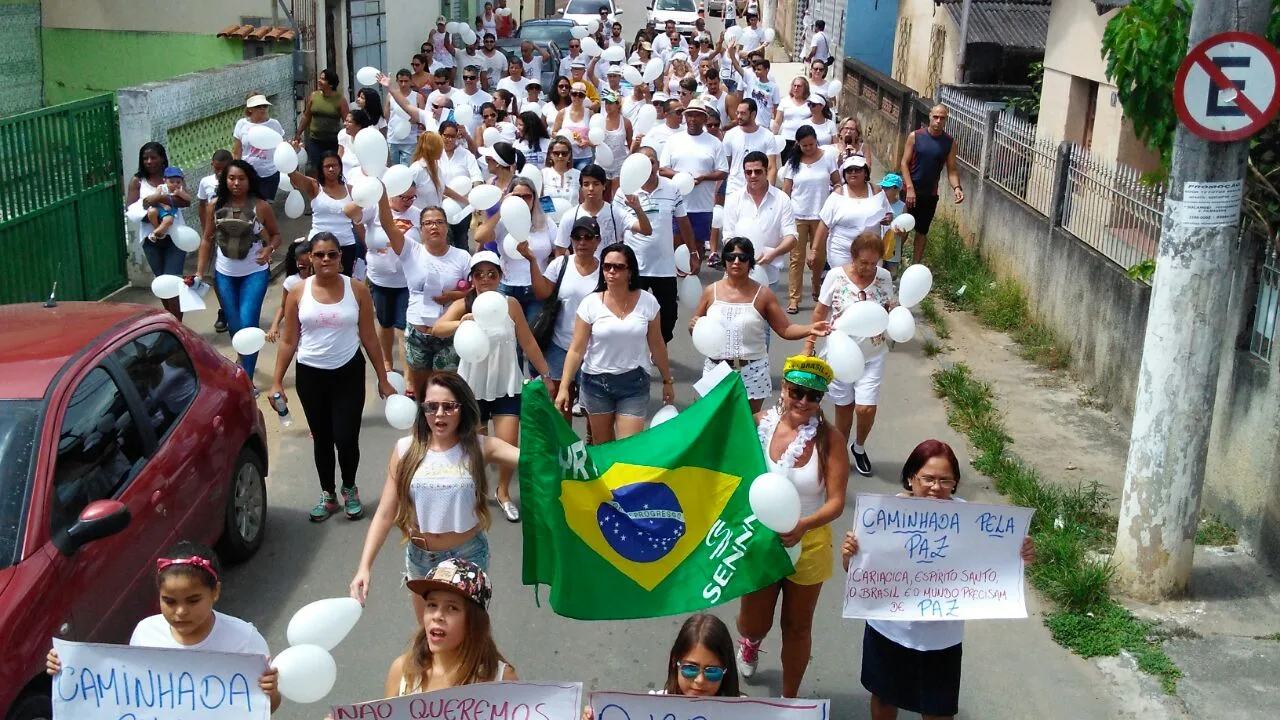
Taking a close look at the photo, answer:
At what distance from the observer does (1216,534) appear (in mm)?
7656

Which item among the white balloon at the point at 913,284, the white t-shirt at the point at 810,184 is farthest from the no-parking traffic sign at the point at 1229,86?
the white t-shirt at the point at 810,184

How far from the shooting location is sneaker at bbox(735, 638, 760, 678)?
19.6 ft

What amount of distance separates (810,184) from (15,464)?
27.9ft

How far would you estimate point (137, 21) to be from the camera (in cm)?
1823

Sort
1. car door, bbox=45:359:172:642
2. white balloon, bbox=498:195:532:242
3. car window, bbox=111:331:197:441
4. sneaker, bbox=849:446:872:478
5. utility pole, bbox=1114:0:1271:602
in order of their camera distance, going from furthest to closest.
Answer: sneaker, bbox=849:446:872:478, white balloon, bbox=498:195:532:242, utility pole, bbox=1114:0:1271:602, car window, bbox=111:331:197:441, car door, bbox=45:359:172:642

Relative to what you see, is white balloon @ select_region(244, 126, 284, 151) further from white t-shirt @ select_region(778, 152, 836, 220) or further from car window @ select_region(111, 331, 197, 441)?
car window @ select_region(111, 331, 197, 441)

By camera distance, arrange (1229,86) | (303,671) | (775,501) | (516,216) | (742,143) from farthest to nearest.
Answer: (742,143) → (516,216) → (1229,86) → (775,501) → (303,671)

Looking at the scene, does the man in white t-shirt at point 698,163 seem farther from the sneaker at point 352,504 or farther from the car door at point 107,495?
the car door at point 107,495

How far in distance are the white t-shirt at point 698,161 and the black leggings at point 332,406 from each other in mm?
5562

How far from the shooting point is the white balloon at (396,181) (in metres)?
9.65

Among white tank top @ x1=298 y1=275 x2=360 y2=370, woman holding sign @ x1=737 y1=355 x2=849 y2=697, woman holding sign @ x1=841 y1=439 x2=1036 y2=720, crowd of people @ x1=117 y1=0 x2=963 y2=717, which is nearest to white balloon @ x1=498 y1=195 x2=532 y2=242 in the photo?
crowd of people @ x1=117 y1=0 x2=963 y2=717

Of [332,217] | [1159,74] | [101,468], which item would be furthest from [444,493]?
[1159,74]

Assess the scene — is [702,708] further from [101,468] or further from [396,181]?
[396,181]

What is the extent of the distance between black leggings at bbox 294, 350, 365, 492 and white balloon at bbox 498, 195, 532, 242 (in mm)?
1406
